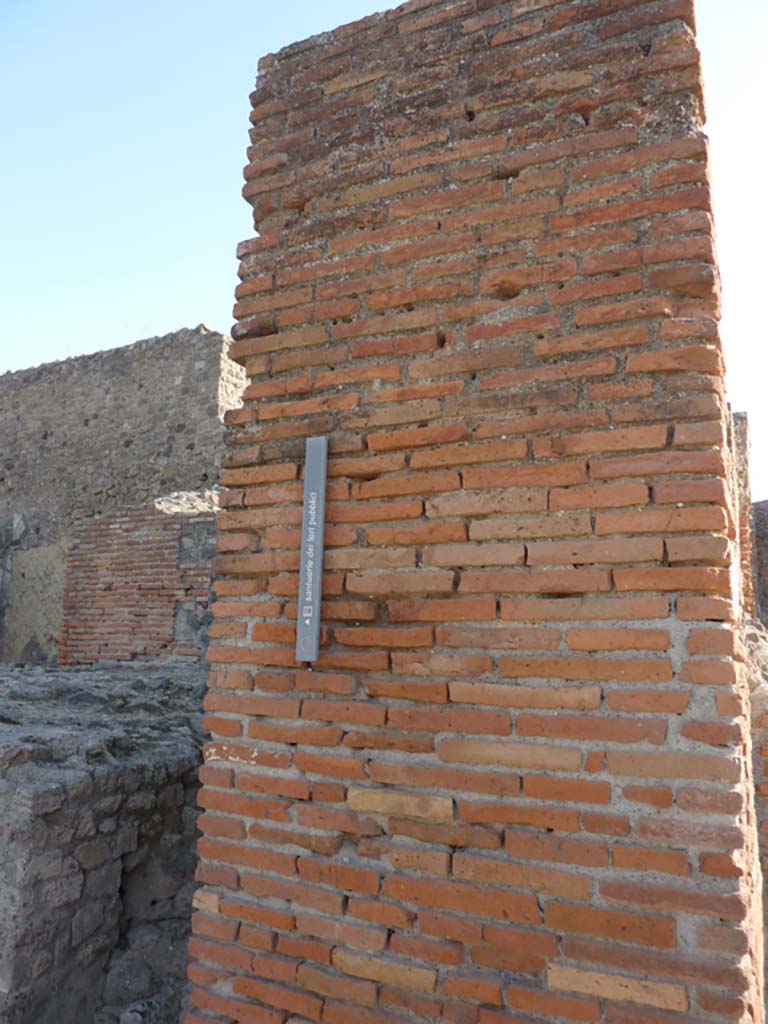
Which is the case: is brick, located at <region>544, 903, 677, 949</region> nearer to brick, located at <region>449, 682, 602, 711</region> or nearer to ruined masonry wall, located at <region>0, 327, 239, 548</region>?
brick, located at <region>449, 682, 602, 711</region>

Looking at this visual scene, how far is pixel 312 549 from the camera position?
7.36 ft

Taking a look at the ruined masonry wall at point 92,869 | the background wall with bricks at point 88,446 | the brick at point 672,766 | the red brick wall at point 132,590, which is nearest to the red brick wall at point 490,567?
the brick at point 672,766

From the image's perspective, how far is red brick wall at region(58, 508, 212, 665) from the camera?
843cm

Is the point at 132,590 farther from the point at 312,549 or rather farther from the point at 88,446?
the point at 312,549

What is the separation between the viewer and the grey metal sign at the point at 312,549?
2.18m

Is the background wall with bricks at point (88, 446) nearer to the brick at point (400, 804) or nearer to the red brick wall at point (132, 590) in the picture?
the red brick wall at point (132, 590)

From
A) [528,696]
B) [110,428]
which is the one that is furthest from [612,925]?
[110,428]

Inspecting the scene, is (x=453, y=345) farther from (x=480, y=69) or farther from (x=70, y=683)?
(x=70, y=683)

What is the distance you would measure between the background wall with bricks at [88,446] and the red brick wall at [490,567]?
34.5ft

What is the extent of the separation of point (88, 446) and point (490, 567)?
14045mm

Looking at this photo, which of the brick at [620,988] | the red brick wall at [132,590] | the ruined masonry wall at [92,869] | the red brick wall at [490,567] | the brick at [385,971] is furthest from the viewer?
the red brick wall at [132,590]

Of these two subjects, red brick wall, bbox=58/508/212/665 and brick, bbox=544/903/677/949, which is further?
red brick wall, bbox=58/508/212/665

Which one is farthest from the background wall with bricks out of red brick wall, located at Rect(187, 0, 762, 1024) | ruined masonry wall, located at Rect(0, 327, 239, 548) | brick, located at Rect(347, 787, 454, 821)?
brick, located at Rect(347, 787, 454, 821)

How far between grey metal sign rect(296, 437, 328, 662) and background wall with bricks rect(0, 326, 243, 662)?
1058 centimetres
